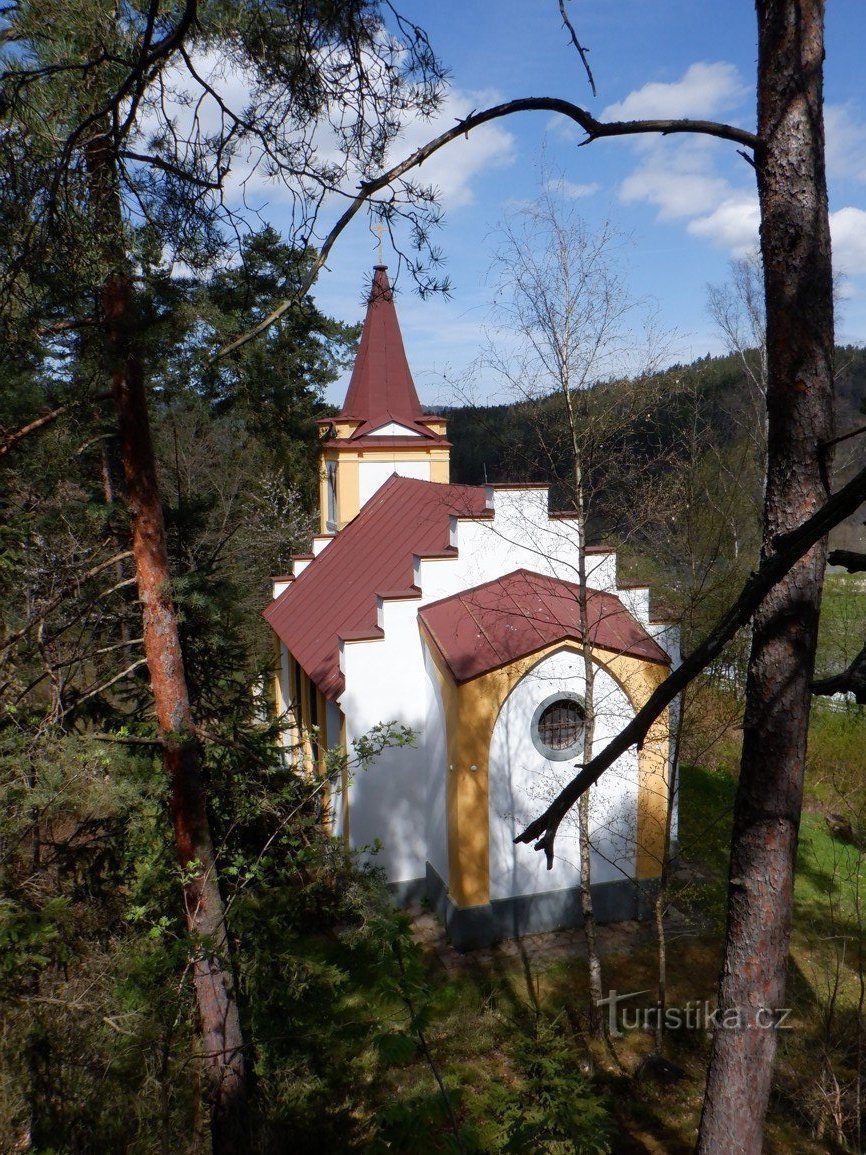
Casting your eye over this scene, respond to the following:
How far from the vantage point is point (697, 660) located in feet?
7.34

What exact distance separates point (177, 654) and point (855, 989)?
867 centimetres

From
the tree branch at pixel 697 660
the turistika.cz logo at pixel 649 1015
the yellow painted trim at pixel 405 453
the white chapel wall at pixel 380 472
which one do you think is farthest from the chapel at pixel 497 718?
the tree branch at pixel 697 660

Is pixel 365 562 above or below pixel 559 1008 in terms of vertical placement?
above

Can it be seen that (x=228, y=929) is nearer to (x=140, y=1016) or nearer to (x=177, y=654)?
(x=140, y=1016)

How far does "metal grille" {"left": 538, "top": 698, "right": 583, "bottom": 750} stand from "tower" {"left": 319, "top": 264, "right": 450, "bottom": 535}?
8172mm

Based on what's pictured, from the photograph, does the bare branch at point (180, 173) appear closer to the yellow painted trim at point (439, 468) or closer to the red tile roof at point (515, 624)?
the red tile roof at point (515, 624)

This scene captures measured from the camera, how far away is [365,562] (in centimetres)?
1447

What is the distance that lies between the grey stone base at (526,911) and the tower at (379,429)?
8.99 m

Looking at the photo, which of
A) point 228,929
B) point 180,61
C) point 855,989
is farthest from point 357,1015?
point 180,61

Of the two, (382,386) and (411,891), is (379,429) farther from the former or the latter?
(411,891)

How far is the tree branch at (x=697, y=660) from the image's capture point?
2.03 metres

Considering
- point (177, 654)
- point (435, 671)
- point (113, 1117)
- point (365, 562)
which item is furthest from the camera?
point (365, 562)

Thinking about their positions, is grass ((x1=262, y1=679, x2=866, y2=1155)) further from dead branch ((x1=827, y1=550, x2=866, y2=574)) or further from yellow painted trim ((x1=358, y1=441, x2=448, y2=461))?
yellow painted trim ((x1=358, y1=441, x2=448, y2=461))

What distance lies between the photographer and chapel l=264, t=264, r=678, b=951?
9719 mm
